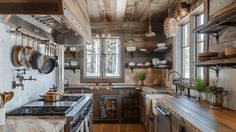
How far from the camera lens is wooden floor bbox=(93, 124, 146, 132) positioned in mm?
5746

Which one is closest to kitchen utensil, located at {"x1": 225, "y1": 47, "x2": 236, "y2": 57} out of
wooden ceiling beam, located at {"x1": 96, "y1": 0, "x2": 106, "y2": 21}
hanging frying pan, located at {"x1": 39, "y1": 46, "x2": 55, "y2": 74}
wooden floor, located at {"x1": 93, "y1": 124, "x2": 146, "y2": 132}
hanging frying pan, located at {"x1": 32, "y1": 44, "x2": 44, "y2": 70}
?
hanging frying pan, located at {"x1": 32, "y1": 44, "x2": 44, "y2": 70}

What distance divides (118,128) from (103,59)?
202 centimetres

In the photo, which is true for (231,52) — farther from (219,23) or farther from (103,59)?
(103,59)

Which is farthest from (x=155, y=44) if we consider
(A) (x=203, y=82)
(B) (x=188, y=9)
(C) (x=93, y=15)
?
(A) (x=203, y=82)

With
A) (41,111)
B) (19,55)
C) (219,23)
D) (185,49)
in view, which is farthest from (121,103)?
(219,23)

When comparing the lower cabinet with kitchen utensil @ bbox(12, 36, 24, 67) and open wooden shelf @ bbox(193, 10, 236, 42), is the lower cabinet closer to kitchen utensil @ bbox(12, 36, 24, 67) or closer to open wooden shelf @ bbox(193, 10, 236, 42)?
open wooden shelf @ bbox(193, 10, 236, 42)

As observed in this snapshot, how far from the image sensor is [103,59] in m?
7.23

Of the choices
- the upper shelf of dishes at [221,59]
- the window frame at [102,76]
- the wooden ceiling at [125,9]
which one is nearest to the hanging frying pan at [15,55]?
the upper shelf of dishes at [221,59]

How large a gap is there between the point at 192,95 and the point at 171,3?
1.97 meters

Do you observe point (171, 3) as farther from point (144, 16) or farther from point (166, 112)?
point (166, 112)

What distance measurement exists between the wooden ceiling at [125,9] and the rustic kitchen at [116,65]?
0.8 inches

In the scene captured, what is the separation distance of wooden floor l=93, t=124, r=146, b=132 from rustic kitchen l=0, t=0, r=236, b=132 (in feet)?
0.07

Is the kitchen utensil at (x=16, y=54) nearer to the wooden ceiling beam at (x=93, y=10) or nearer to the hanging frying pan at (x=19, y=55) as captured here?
the hanging frying pan at (x=19, y=55)

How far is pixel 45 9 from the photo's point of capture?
76.5 inches
